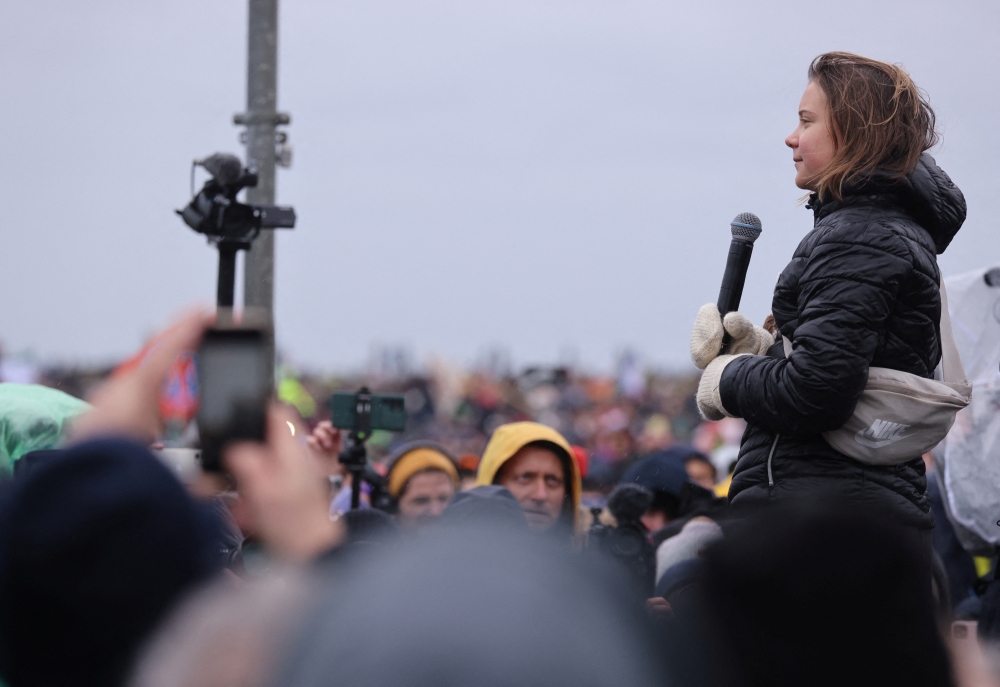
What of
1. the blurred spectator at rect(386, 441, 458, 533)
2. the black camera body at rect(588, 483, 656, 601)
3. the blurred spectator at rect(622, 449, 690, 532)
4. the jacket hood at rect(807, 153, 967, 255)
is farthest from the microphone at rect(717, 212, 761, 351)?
the blurred spectator at rect(386, 441, 458, 533)

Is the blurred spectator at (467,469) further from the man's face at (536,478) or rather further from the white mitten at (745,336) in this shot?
the white mitten at (745,336)

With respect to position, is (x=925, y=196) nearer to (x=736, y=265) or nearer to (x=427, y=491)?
(x=736, y=265)

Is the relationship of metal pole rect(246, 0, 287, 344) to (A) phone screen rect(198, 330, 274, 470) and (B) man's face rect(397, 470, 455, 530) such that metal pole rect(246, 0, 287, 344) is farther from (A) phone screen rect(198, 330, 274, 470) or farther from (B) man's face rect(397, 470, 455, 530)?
(A) phone screen rect(198, 330, 274, 470)

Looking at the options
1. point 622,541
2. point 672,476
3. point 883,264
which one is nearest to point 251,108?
point 672,476

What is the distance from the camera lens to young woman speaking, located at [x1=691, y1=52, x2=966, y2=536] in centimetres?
225

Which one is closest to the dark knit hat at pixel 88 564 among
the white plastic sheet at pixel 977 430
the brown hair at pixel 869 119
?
the brown hair at pixel 869 119

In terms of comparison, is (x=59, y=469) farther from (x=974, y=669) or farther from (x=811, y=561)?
(x=974, y=669)

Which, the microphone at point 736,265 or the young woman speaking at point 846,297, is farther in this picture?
the microphone at point 736,265

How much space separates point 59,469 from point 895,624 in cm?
96

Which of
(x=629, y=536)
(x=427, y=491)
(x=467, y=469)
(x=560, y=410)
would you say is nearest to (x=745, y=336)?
(x=629, y=536)

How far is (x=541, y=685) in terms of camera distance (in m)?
0.90

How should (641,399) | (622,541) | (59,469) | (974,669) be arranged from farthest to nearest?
(641,399)
(622,541)
(974,669)
(59,469)

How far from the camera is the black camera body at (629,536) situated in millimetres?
3513

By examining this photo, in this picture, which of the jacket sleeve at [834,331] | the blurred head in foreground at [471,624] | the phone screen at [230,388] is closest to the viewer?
the blurred head in foreground at [471,624]
